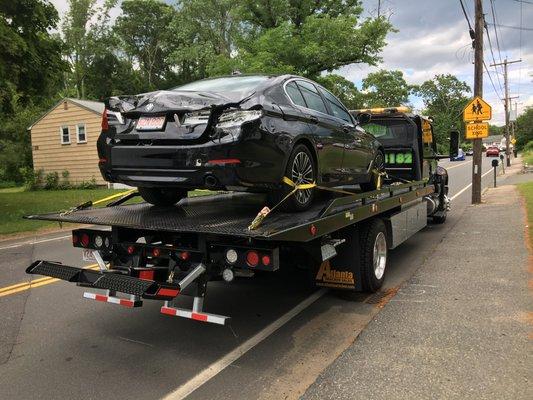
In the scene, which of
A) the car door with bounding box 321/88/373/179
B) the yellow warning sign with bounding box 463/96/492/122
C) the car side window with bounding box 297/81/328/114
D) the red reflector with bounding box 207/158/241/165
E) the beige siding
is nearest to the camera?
the red reflector with bounding box 207/158/241/165

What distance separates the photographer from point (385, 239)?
670 cm

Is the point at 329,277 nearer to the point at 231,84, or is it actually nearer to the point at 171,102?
the point at 231,84

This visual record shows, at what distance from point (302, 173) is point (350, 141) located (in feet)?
5.17

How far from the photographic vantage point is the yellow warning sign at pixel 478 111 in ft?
55.0

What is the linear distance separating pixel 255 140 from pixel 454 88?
368 ft

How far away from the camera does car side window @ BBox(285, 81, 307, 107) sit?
5.43 metres

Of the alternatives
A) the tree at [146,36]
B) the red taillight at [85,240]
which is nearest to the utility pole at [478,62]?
the red taillight at [85,240]

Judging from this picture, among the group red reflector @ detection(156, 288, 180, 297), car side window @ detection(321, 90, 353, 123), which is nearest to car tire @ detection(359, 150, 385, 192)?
car side window @ detection(321, 90, 353, 123)

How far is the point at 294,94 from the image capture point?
5539 mm

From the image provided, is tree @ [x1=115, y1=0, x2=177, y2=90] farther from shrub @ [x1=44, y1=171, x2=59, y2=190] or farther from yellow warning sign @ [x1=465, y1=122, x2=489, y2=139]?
yellow warning sign @ [x1=465, y1=122, x2=489, y2=139]

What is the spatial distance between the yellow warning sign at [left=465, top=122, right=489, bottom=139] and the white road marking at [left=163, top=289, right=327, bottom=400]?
13299 millimetres

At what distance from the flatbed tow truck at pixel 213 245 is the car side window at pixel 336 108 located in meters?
1.11

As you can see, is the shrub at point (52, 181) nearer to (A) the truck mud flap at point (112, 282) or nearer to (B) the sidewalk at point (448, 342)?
Answer: (B) the sidewalk at point (448, 342)

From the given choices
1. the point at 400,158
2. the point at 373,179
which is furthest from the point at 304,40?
the point at 373,179
